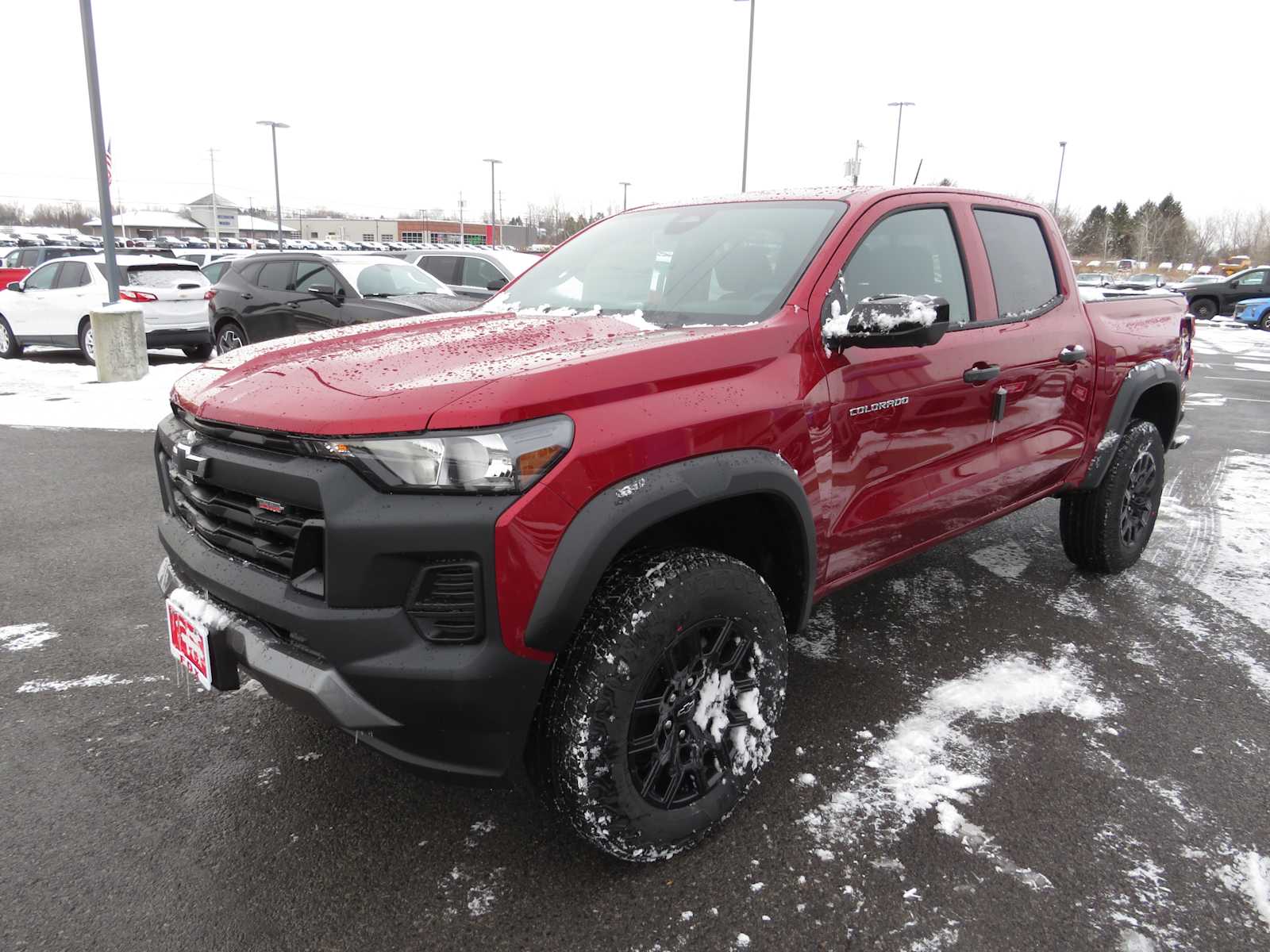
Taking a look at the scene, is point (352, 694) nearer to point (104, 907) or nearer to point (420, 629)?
point (420, 629)

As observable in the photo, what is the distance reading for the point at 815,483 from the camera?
2.51 metres

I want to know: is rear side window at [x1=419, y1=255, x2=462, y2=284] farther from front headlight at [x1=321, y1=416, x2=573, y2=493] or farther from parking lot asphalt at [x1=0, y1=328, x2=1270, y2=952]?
front headlight at [x1=321, y1=416, x2=573, y2=493]

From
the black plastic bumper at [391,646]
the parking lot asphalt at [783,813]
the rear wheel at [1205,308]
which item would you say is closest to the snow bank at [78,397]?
the parking lot asphalt at [783,813]

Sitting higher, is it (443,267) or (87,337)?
(443,267)

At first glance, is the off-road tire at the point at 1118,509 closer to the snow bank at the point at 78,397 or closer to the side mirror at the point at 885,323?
the side mirror at the point at 885,323

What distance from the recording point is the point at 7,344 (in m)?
13.2

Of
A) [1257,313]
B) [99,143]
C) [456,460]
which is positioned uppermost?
[99,143]

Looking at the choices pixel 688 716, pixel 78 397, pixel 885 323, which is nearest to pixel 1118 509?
pixel 885 323

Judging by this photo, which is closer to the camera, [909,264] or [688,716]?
[688,716]

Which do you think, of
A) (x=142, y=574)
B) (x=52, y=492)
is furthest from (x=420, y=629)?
(x=52, y=492)

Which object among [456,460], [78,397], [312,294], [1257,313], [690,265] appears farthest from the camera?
[1257,313]

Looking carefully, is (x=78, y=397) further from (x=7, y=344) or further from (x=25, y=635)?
(x=25, y=635)

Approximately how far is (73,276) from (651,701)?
13530mm

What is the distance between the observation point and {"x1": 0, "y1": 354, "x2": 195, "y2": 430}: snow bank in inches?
324
